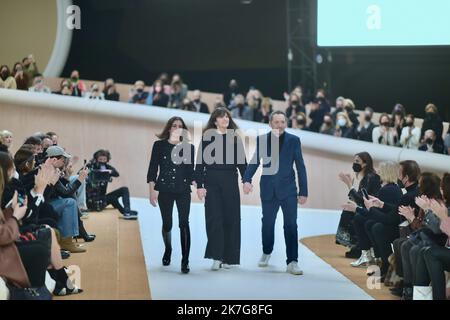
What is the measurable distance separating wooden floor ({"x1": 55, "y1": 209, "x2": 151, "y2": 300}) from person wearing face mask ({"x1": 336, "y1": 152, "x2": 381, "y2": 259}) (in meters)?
1.50

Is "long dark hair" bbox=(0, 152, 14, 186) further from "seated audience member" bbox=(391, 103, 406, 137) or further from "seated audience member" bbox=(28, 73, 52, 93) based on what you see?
"seated audience member" bbox=(391, 103, 406, 137)

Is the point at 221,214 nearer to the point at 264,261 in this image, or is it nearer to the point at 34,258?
the point at 264,261

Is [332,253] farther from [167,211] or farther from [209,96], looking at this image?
[209,96]

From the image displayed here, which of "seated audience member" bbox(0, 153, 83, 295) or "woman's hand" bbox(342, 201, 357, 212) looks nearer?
"seated audience member" bbox(0, 153, 83, 295)

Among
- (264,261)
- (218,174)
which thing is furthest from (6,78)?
(264,261)

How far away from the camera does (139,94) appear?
29.1 ft

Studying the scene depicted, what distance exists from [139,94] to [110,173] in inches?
48.3

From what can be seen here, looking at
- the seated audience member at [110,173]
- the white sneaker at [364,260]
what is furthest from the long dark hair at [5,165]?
the white sneaker at [364,260]

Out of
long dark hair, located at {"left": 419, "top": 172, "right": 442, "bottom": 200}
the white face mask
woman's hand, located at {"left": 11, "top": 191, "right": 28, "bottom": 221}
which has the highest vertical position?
the white face mask

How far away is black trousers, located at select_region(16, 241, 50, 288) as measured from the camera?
5.51 meters

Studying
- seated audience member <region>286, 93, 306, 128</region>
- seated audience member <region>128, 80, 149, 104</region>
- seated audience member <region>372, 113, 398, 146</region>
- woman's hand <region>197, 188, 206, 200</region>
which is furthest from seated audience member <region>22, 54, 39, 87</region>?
seated audience member <region>372, 113, 398, 146</region>

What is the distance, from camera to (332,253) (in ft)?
23.4

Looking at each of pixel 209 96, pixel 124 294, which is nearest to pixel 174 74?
pixel 209 96

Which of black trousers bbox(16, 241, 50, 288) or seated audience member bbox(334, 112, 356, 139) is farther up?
seated audience member bbox(334, 112, 356, 139)
